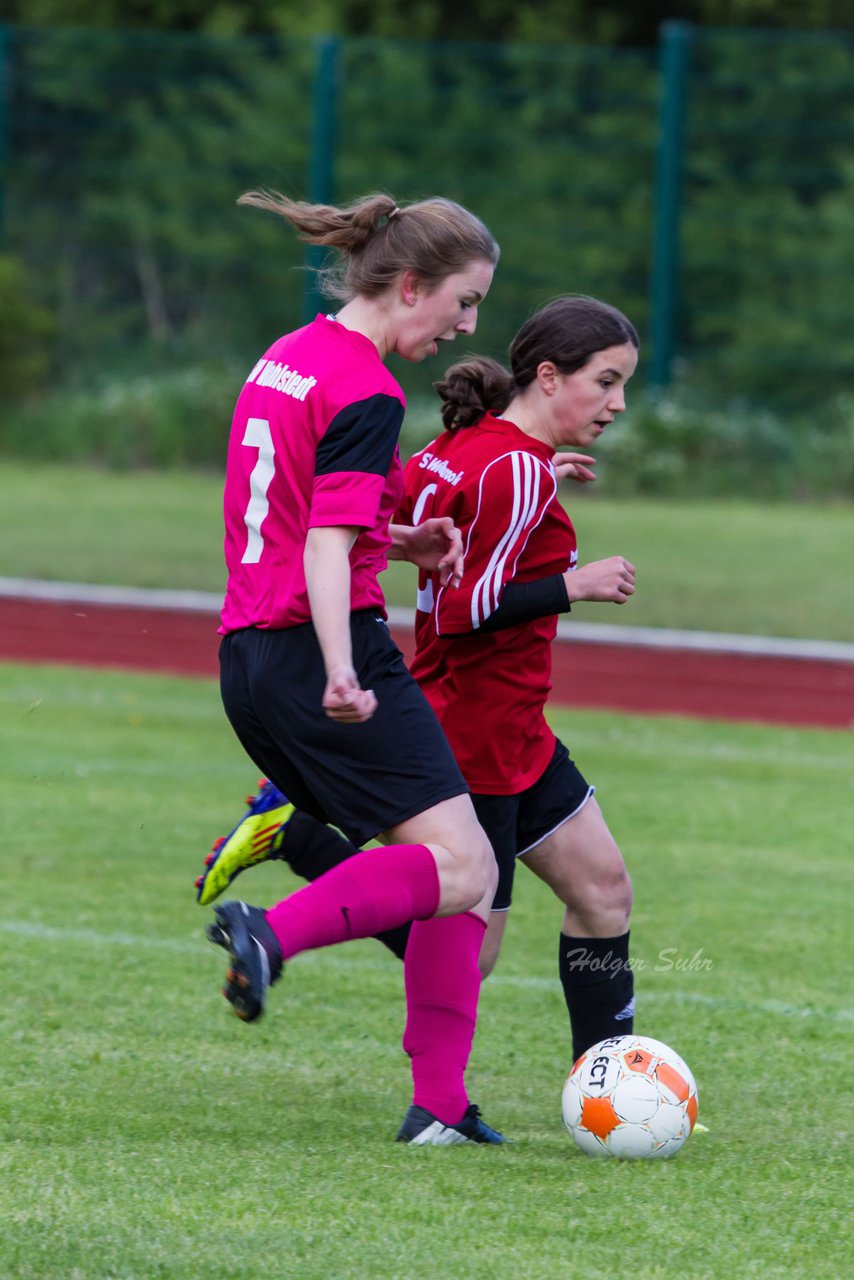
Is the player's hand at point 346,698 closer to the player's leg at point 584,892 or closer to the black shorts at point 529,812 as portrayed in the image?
the black shorts at point 529,812

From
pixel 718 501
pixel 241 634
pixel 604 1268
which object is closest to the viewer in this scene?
pixel 604 1268

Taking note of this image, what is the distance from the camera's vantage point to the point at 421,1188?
362 cm

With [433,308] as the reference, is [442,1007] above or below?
below

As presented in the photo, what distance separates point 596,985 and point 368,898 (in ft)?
3.01

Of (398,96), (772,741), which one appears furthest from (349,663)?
(398,96)

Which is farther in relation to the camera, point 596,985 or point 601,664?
point 601,664

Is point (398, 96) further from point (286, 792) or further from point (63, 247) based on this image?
→ point (286, 792)

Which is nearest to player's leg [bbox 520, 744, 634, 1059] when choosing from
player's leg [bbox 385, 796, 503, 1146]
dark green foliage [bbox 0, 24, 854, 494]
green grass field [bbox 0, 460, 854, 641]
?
player's leg [bbox 385, 796, 503, 1146]

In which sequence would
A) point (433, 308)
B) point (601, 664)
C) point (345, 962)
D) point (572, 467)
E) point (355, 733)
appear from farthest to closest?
point (601, 664)
point (345, 962)
point (572, 467)
point (433, 308)
point (355, 733)

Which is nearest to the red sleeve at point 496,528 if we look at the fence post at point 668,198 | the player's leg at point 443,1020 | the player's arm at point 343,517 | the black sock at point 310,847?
the player's arm at point 343,517

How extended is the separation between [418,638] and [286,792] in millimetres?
603

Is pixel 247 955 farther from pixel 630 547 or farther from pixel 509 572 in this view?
pixel 630 547

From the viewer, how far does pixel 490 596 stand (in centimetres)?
418

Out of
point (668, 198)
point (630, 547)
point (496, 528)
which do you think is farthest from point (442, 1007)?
point (668, 198)
